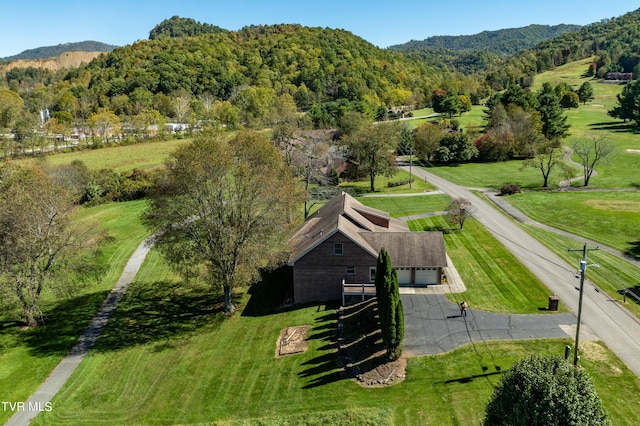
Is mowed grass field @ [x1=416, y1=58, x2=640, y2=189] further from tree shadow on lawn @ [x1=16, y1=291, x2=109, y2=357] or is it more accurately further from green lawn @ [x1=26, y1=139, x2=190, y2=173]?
tree shadow on lawn @ [x1=16, y1=291, x2=109, y2=357]

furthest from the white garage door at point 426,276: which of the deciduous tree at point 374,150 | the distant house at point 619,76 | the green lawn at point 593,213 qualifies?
the distant house at point 619,76

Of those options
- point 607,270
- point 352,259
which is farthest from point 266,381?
point 607,270

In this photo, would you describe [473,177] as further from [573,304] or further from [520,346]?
[520,346]

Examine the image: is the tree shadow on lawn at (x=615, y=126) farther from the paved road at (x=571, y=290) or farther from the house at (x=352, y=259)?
the house at (x=352, y=259)

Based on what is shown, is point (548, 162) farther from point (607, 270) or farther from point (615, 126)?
point (615, 126)

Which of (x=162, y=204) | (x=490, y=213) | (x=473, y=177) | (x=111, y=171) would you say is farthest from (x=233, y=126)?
(x=162, y=204)

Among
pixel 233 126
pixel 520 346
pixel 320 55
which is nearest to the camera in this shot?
pixel 520 346
